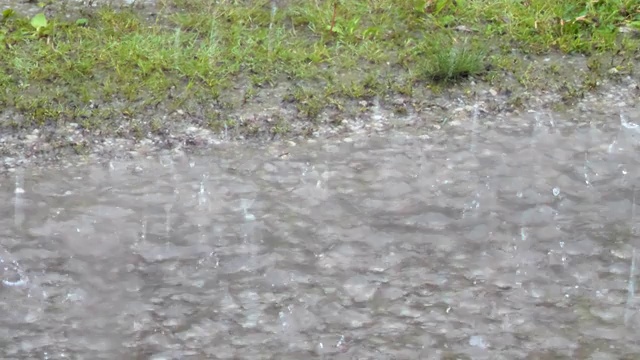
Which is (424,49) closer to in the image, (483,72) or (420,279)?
(483,72)

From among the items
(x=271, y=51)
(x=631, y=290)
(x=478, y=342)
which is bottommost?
(x=478, y=342)

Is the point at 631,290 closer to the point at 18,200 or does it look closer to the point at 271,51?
the point at 271,51

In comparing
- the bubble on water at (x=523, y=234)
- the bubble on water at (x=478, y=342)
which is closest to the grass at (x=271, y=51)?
the bubble on water at (x=523, y=234)

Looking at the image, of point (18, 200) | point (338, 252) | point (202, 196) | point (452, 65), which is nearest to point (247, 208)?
point (202, 196)

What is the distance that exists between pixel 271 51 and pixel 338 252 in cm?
196

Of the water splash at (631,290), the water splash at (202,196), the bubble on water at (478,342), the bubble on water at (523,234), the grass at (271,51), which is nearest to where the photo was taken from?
A: the bubble on water at (478,342)

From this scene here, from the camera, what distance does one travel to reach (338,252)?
4.08 metres

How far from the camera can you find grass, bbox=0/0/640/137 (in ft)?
16.9

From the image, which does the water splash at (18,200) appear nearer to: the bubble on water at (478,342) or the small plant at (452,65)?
the bubble on water at (478,342)

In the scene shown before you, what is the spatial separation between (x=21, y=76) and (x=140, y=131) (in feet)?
3.01

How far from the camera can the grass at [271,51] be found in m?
5.14

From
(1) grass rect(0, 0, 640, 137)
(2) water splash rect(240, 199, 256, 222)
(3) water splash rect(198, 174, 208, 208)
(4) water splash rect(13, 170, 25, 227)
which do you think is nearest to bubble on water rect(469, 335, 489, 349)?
(2) water splash rect(240, 199, 256, 222)

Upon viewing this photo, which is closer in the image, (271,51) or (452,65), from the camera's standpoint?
(452,65)

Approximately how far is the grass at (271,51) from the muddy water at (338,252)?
518 millimetres
